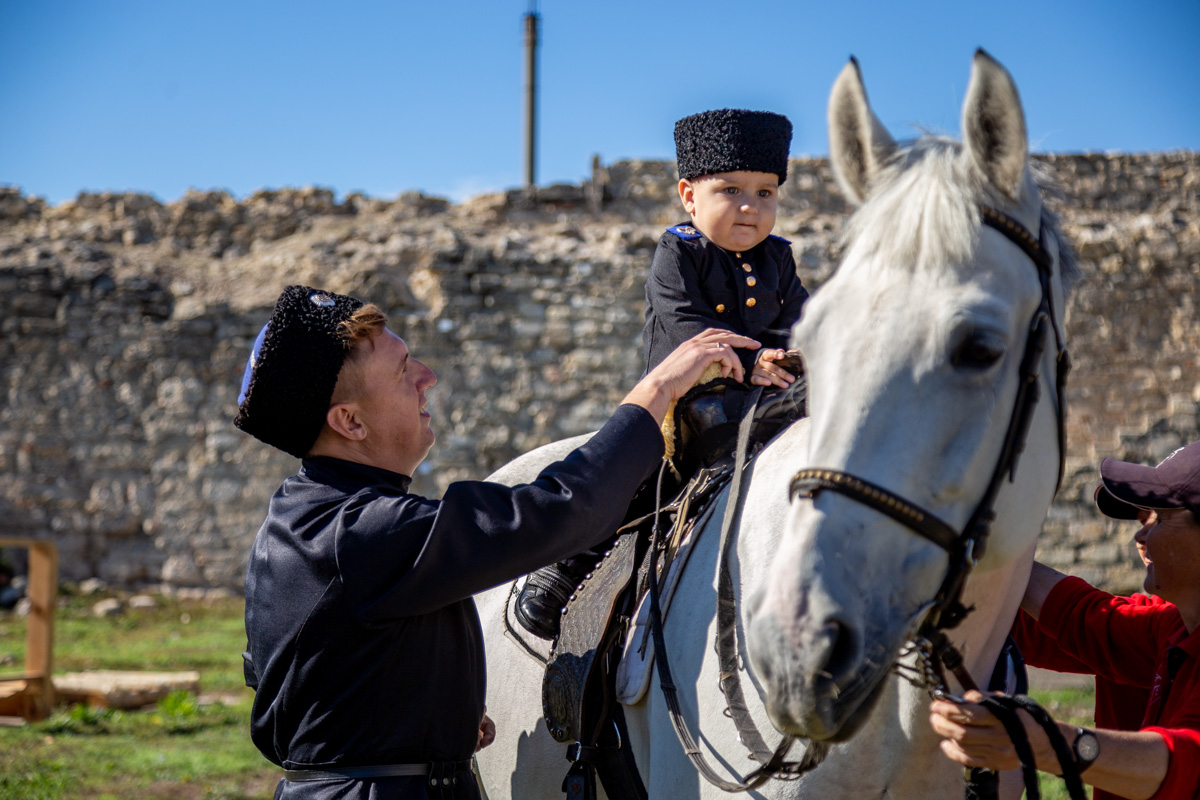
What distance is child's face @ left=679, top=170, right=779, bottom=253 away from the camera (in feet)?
8.18

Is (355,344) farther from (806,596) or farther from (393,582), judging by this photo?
(806,596)

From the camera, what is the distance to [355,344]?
1.93 m

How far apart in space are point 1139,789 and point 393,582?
1306 millimetres

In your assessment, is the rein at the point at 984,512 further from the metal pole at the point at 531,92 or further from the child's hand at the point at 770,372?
the metal pole at the point at 531,92

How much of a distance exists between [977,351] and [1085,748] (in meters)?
0.70

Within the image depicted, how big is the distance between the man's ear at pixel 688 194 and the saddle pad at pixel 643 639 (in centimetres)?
98

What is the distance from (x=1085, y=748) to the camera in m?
1.51

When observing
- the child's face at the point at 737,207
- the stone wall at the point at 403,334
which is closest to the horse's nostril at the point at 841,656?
the child's face at the point at 737,207

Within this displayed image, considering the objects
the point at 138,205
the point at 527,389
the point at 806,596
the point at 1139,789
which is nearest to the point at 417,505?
the point at 806,596

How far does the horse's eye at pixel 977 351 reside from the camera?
4.23 ft

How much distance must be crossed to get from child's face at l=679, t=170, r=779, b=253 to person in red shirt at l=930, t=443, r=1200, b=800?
3.35ft

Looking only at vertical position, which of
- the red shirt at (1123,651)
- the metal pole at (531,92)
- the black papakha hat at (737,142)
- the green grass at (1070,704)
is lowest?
the green grass at (1070,704)

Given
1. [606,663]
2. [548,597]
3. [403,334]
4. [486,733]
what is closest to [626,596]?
[606,663]

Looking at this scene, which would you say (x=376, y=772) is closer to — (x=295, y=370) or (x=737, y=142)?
(x=295, y=370)
